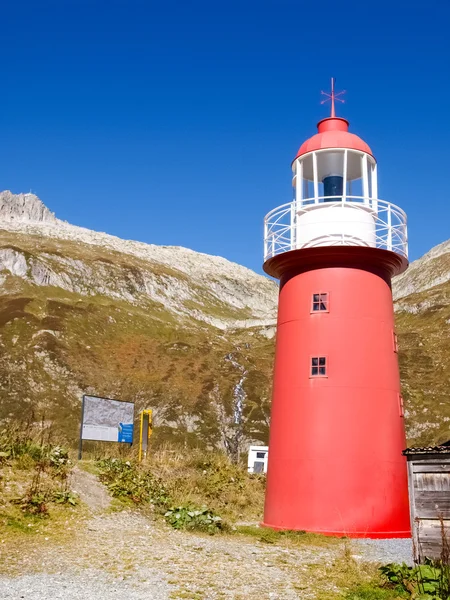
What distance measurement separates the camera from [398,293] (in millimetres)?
159625

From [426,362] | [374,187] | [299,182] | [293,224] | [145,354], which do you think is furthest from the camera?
[145,354]

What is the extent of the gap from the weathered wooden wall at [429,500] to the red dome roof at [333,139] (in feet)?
30.7

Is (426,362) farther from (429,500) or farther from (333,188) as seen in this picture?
(429,500)

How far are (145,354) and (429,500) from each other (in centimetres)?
6417

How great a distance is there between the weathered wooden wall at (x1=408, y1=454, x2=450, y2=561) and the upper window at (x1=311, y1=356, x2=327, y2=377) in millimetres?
5023

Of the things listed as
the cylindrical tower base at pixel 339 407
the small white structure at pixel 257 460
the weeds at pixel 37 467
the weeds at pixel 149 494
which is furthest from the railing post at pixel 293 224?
the small white structure at pixel 257 460

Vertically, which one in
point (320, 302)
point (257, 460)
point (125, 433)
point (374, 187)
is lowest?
point (257, 460)

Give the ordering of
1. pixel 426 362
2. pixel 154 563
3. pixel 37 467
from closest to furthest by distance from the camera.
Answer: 1. pixel 154 563
2. pixel 37 467
3. pixel 426 362

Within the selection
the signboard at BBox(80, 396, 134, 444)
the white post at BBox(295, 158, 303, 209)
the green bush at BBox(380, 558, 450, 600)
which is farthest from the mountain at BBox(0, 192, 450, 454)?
the green bush at BBox(380, 558, 450, 600)

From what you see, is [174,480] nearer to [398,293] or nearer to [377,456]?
[377,456]

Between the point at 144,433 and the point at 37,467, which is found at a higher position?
the point at 144,433

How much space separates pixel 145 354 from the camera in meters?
73.9

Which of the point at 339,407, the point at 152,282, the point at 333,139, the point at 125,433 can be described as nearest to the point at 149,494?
the point at 339,407

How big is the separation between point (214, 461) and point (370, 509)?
8555 mm
